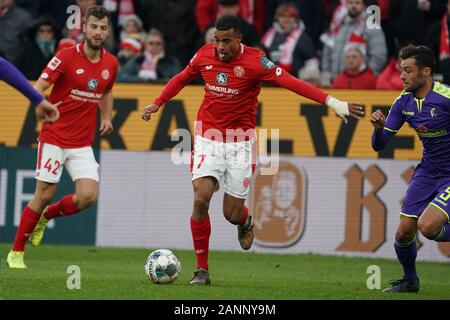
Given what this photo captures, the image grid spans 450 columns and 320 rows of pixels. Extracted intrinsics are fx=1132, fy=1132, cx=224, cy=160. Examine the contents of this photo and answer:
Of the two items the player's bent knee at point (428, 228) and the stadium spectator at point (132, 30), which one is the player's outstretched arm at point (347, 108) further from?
the stadium spectator at point (132, 30)

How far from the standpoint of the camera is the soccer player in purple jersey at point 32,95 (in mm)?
8500

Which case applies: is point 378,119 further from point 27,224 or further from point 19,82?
point 27,224

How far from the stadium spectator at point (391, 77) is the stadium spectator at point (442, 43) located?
569mm

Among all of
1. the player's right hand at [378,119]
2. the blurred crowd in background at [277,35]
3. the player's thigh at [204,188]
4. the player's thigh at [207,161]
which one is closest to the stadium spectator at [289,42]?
the blurred crowd in background at [277,35]

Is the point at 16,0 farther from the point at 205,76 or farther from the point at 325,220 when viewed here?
the point at 205,76

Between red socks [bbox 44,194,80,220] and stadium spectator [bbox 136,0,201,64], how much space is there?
16.3 ft

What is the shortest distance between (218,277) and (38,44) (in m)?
5.83

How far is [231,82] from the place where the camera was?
1136 centimetres

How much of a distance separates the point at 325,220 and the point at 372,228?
0.66 meters

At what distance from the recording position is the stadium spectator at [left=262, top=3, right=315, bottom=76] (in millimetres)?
16703

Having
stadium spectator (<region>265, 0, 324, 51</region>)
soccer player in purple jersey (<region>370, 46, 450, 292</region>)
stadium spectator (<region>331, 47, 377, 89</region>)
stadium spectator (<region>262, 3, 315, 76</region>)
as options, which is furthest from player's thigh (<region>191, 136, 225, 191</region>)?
stadium spectator (<region>265, 0, 324, 51</region>)

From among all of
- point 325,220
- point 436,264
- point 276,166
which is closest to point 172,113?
point 276,166

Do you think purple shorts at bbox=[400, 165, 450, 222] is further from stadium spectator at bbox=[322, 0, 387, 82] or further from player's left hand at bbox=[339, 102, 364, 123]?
stadium spectator at bbox=[322, 0, 387, 82]

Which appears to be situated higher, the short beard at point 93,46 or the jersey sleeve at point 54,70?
the short beard at point 93,46
